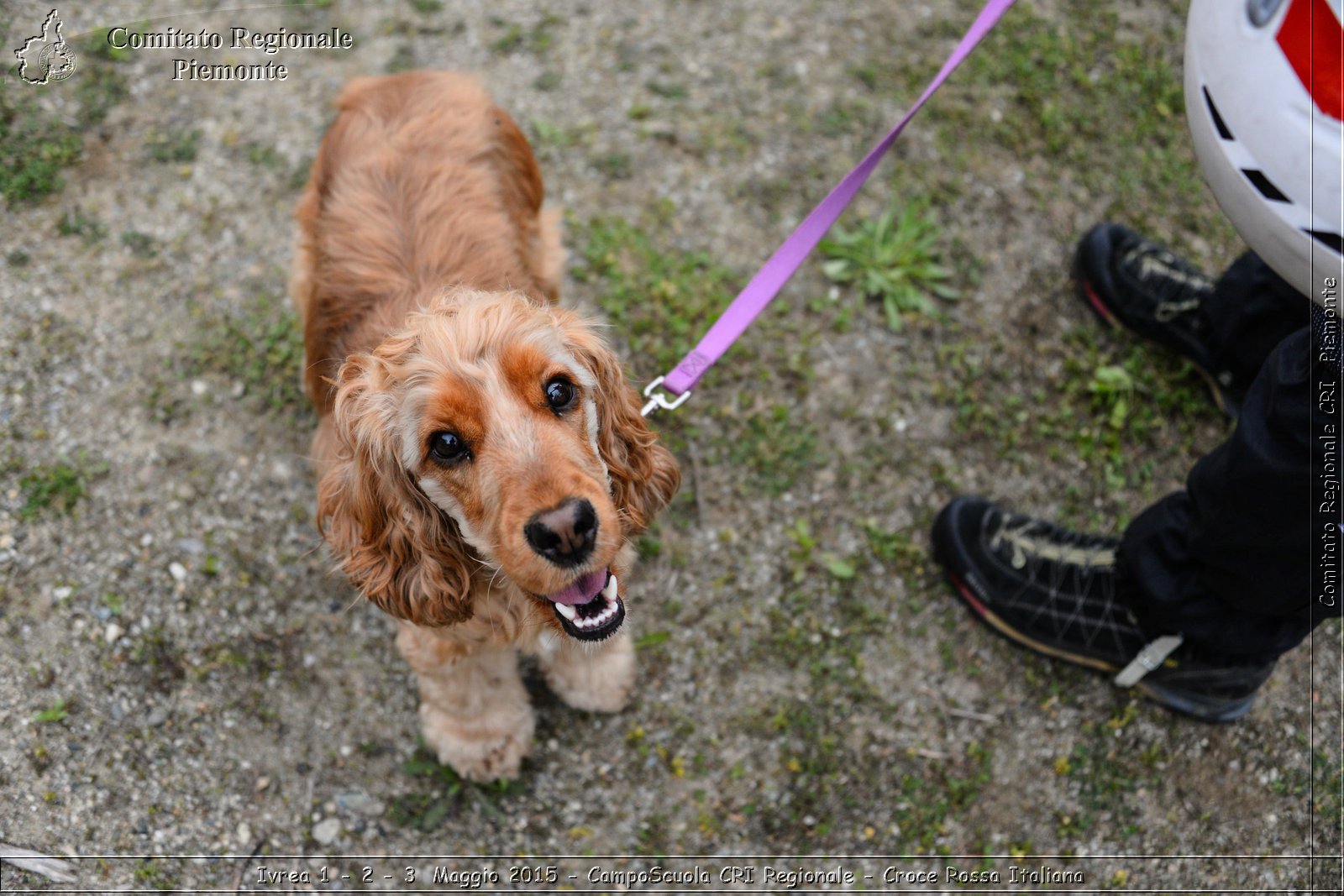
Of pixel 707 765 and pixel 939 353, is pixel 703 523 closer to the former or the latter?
pixel 707 765

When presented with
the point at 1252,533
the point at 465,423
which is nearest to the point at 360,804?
the point at 465,423

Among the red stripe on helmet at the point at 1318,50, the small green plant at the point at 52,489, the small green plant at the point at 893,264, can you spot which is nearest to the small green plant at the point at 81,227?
the small green plant at the point at 52,489

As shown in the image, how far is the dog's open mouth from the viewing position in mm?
2617

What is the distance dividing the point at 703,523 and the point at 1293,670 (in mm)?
2612

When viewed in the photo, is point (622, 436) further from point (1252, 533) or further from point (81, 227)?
point (81, 227)

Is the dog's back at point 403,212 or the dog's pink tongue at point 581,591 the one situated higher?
the dog's back at point 403,212

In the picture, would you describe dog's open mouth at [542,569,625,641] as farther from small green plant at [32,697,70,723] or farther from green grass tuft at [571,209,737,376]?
small green plant at [32,697,70,723]

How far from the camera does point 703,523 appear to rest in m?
4.02

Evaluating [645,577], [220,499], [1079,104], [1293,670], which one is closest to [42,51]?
[220,499]

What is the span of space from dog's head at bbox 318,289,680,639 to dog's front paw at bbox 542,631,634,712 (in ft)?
A: 2.40

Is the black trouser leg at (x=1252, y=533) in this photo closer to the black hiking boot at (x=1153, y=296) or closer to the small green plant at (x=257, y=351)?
the black hiking boot at (x=1153, y=296)

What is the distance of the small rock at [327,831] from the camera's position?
132 inches

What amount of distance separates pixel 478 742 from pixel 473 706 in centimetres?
18

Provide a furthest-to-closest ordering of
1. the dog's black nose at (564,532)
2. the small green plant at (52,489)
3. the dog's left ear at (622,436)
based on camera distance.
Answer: the small green plant at (52,489), the dog's left ear at (622,436), the dog's black nose at (564,532)
